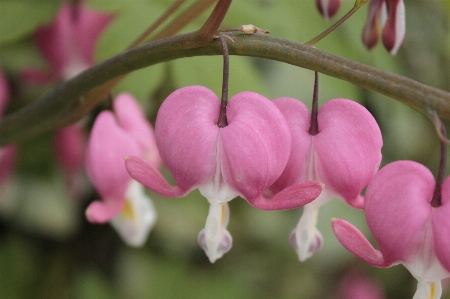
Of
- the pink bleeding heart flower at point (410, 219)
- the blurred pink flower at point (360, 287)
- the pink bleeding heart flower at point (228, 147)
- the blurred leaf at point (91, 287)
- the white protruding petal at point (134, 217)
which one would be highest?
the pink bleeding heart flower at point (228, 147)

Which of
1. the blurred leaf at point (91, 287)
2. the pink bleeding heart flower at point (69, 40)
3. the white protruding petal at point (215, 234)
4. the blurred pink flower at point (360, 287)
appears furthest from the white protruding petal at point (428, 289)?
the blurred pink flower at point (360, 287)

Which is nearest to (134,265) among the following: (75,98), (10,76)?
(10,76)

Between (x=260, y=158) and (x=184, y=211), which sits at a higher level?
(x=260, y=158)

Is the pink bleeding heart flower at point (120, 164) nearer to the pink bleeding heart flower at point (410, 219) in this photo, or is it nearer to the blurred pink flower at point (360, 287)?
the pink bleeding heart flower at point (410, 219)

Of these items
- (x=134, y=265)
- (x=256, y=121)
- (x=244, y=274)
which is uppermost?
(x=256, y=121)

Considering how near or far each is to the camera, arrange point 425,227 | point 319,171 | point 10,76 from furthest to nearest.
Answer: point 10,76 → point 319,171 → point 425,227

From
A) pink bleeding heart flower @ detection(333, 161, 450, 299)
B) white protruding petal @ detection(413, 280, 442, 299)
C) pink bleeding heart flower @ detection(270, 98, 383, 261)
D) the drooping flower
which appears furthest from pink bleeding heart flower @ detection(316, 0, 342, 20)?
the drooping flower

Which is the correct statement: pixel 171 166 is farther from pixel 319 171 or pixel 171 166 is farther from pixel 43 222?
pixel 43 222
